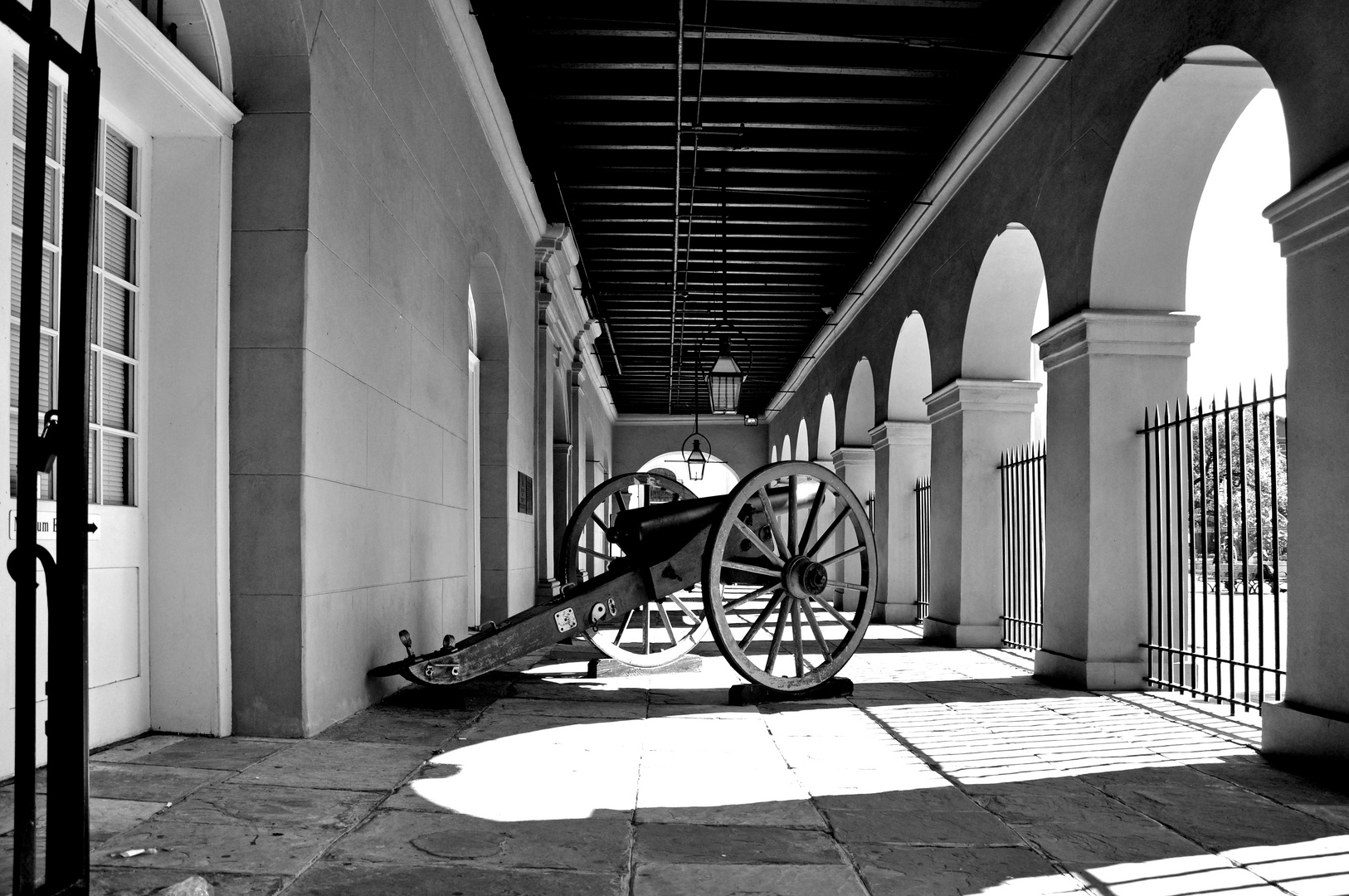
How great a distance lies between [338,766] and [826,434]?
16657 mm

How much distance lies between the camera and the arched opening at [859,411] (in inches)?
635

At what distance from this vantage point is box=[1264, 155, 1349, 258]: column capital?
4.39 meters

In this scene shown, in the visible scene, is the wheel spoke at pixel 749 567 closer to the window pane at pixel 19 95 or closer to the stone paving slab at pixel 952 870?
the stone paving slab at pixel 952 870

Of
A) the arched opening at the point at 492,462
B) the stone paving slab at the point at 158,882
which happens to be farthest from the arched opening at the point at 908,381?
the stone paving slab at the point at 158,882

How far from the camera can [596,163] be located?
10.4 m

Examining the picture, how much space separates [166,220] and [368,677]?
241 centimetres

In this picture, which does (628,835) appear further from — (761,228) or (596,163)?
(761,228)

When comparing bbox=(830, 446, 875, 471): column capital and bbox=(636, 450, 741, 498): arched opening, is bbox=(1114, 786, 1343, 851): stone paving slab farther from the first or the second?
bbox=(636, 450, 741, 498): arched opening

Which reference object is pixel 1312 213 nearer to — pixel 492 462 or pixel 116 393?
pixel 116 393

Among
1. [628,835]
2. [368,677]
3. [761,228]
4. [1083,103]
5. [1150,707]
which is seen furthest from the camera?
[761,228]

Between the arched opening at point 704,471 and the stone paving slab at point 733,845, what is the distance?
16701 mm

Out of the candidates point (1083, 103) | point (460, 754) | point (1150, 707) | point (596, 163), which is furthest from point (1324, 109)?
point (596, 163)

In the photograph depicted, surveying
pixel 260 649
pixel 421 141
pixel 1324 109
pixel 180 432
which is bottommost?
pixel 260 649

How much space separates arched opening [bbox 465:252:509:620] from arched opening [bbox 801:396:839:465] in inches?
401
